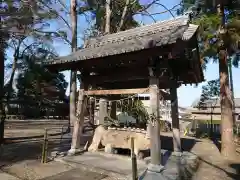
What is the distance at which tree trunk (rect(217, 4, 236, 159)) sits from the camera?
11.1 metres

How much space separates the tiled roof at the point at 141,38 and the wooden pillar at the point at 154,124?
113cm

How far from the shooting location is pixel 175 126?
9.45 meters

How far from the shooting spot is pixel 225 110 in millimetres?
11250

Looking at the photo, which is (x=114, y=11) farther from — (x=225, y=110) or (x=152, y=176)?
(x=152, y=176)

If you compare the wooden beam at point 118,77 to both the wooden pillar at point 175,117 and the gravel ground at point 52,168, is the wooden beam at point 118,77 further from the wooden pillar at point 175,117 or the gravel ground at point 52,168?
the gravel ground at point 52,168

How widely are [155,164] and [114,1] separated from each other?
13.6 meters

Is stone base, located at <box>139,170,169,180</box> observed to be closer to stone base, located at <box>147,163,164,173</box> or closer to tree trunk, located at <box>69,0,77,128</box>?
stone base, located at <box>147,163,164,173</box>

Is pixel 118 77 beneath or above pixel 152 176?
above

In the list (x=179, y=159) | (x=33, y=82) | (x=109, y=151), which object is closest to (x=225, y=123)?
(x=179, y=159)

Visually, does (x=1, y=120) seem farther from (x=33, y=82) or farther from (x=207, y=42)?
(x=33, y=82)

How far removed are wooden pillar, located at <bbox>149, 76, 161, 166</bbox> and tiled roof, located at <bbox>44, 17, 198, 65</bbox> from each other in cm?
113

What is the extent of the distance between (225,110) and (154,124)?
5891 millimetres

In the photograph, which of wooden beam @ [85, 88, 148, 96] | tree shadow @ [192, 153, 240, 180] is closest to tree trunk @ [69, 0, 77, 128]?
wooden beam @ [85, 88, 148, 96]

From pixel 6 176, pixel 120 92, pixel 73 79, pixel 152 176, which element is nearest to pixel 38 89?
pixel 73 79
